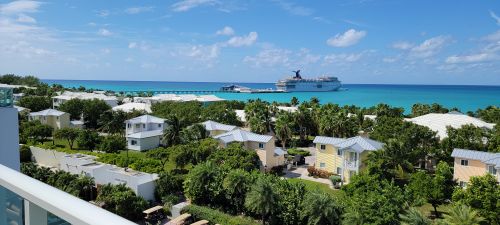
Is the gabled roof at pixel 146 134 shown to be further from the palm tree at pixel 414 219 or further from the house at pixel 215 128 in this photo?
the palm tree at pixel 414 219

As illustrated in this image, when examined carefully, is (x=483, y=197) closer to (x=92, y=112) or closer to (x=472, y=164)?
(x=472, y=164)

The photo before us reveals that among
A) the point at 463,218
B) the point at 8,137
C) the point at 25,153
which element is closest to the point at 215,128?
the point at 25,153

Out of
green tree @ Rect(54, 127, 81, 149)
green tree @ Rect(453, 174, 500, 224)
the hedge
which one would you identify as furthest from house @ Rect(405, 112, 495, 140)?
green tree @ Rect(54, 127, 81, 149)

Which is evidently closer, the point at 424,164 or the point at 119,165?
the point at 119,165

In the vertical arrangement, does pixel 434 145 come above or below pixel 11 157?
below

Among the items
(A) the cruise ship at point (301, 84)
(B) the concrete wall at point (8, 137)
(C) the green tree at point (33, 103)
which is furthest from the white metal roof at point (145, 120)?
(A) the cruise ship at point (301, 84)

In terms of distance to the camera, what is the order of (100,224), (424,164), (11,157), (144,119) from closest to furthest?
(100,224), (11,157), (424,164), (144,119)

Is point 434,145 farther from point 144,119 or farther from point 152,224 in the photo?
point 144,119

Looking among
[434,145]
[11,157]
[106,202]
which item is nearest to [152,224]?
[106,202]

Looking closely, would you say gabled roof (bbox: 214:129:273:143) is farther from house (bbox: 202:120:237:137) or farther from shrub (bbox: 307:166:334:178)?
house (bbox: 202:120:237:137)
